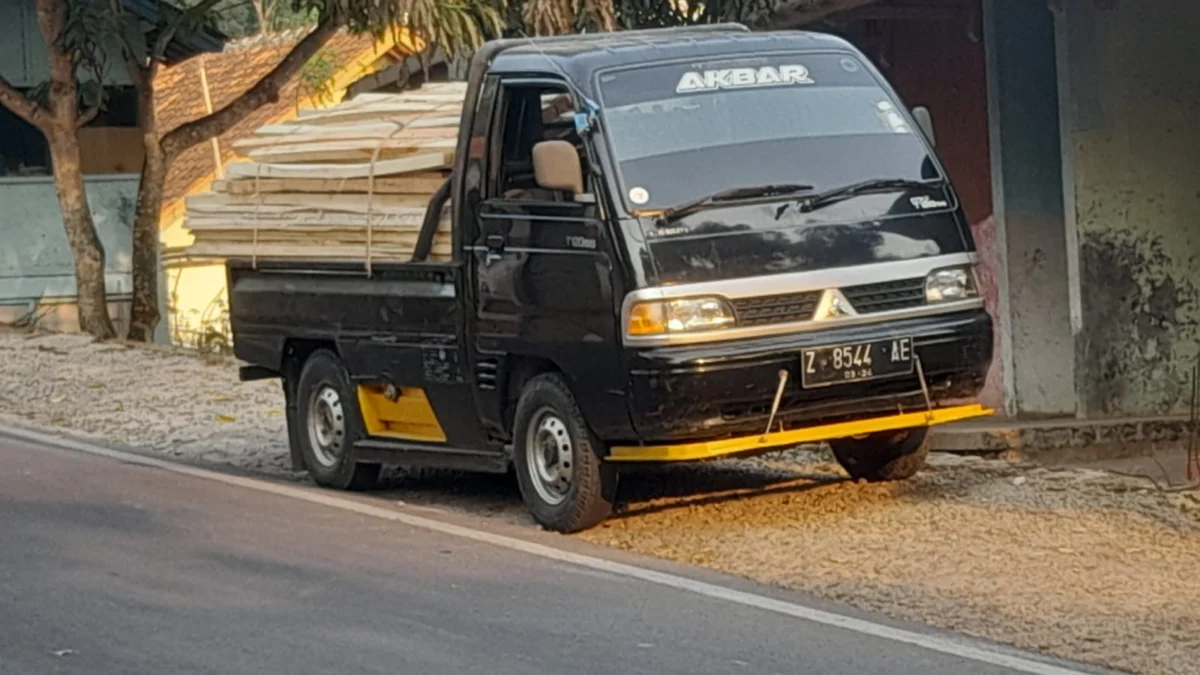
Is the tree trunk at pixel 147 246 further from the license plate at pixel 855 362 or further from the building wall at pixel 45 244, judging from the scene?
the license plate at pixel 855 362

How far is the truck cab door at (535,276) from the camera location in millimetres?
9047

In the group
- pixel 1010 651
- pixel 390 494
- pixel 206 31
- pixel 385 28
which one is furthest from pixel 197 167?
pixel 1010 651

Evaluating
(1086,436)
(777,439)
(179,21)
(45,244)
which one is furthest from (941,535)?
(45,244)

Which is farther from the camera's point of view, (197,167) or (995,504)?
(197,167)

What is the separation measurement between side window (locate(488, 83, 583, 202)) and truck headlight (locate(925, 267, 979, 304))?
1.85 meters

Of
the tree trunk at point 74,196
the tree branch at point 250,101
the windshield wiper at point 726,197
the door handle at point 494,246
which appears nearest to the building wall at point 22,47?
the tree trunk at point 74,196

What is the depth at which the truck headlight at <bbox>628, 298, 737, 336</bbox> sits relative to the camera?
8.80m

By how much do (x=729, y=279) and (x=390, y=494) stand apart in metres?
3.07

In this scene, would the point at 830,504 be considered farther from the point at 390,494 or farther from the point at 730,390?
the point at 390,494

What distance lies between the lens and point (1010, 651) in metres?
7.01

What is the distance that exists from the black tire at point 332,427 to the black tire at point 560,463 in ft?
5.40

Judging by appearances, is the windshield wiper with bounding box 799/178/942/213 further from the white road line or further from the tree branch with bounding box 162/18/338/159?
the tree branch with bounding box 162/18/338/159

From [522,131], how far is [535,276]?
821 millimetres

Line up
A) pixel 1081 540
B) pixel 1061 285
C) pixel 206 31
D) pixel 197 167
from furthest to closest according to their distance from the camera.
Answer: pixel 197 167
pixel 206 31
pixel 1061 285
pixel 1081 540
